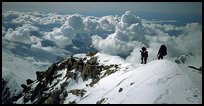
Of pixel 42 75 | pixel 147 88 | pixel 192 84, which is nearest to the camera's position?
pixel 192 84

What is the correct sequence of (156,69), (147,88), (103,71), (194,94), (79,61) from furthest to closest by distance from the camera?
(79,61)
(103,71)
(156,69)
(147,88)
(194,94)

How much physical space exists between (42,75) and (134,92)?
74.6 m

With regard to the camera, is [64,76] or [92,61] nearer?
[92,61]

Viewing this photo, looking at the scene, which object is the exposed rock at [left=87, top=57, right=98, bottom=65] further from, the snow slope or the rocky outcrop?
the snow slope

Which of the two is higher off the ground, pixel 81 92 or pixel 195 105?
pixel 195 105

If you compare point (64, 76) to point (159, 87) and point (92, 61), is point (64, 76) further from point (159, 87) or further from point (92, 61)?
point (159, 87)

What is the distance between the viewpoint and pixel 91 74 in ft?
234

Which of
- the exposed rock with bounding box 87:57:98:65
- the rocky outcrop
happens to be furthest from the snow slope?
the exposed rock with bounding box 87:57:98:65

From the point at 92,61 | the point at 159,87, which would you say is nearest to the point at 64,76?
the point at 92,61

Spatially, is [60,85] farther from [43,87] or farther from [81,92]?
[81,92]

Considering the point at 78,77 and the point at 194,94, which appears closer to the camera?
the point at 194,94

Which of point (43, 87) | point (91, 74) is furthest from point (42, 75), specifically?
point (91, 74)

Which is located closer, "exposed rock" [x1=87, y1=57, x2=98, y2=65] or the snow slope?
the snow slope

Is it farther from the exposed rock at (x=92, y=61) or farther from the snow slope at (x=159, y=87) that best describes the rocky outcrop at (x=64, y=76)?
the snow slope at (x=159, y=87)
